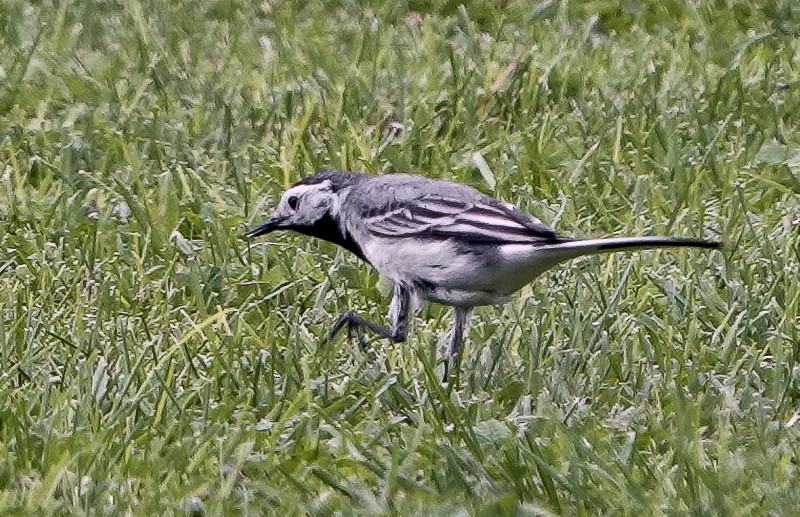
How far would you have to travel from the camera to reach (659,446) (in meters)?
5.06

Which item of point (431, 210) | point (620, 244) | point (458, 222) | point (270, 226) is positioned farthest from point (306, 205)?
point (620, 244)

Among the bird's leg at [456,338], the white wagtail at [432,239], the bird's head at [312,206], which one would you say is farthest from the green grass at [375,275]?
the bird's head at [312,206]

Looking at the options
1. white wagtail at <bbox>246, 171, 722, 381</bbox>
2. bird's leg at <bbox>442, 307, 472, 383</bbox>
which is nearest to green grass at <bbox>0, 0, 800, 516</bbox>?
bird's leg at <bbox>442, 307, 472, 383</bbox>

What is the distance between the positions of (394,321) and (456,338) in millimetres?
201

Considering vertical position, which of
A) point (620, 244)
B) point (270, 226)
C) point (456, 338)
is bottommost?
point (456, 338)

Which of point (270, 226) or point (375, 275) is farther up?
point (270, 226)

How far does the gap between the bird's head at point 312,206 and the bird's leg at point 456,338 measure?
1.78ft

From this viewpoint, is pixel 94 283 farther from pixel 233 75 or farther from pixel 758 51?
pixel 758 51

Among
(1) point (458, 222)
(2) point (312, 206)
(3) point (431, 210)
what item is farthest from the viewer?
(2) point (312, 206)

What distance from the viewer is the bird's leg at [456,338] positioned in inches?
221

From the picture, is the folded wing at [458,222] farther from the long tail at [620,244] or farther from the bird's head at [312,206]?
the bird's head at [312,206]

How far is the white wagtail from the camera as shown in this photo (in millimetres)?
5414

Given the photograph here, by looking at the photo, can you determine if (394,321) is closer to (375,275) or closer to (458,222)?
(458,222)

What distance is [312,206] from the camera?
6008 millimetres
